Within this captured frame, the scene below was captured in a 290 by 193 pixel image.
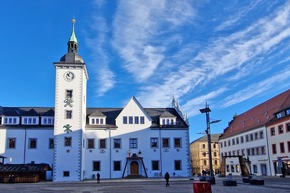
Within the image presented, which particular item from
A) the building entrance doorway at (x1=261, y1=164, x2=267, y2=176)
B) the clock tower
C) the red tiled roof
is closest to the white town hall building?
the clock tower

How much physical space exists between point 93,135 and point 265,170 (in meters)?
31.4

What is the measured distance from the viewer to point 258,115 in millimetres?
65625

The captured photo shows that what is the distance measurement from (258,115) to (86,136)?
3485 cm

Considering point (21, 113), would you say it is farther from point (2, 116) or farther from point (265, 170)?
point (265, 170)

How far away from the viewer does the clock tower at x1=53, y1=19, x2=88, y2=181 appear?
49.1 m

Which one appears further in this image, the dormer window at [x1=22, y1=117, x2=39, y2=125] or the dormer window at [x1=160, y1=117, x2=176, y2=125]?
the dormer window at [x1=160, y1=117, x2=176, y2=125]

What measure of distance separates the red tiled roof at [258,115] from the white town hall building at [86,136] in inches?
642

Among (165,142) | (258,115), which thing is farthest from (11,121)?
(258,115)

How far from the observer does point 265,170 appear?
58.5 metres

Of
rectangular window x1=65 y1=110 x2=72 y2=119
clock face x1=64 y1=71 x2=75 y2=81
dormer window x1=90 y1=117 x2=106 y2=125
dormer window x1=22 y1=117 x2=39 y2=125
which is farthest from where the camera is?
dormer window x1=90 y1=117 x2=106 y2=125

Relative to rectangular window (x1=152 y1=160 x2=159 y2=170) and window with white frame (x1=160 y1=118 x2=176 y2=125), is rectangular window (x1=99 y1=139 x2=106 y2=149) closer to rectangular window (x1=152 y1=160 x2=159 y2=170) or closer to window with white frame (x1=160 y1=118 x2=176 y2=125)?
rectangular window (x1=152 y1=160 x2=159 y2=170)

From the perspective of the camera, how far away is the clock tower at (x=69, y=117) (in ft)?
161

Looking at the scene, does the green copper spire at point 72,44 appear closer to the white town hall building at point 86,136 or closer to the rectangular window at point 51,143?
the white town hall building at point 86,136

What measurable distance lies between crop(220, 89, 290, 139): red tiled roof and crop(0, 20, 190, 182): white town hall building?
16306 millimetres
